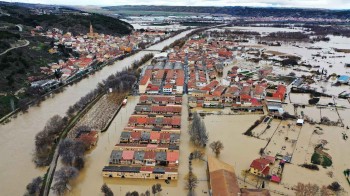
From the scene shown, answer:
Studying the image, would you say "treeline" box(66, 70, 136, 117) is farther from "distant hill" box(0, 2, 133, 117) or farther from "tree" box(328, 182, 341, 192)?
"tree" box(328, 182, 341, 192)

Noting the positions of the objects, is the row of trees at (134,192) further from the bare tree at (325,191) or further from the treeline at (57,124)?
the bare tree at (325,191)

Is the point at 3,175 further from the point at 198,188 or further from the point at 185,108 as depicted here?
the point at 185,108

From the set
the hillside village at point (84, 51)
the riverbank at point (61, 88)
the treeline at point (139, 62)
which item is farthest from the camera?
the treeline at point (139, 62)

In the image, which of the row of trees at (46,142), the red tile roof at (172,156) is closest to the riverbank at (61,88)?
the row of trees at (46,142)

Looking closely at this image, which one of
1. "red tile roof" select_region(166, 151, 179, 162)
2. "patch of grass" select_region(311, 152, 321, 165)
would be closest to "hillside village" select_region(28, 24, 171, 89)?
"red tile roof" select_region(166, 151, 179, 162)

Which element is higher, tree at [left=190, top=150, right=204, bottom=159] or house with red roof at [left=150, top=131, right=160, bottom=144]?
house with red roof at [left=150, top=131, right=160, bottom=144]

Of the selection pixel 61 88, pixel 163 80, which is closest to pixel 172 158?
pixel 163 80

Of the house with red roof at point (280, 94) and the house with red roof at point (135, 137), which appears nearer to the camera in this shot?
the house with red roof at point (135, 137)

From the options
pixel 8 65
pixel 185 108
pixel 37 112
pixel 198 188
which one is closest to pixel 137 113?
pixel 185 108
